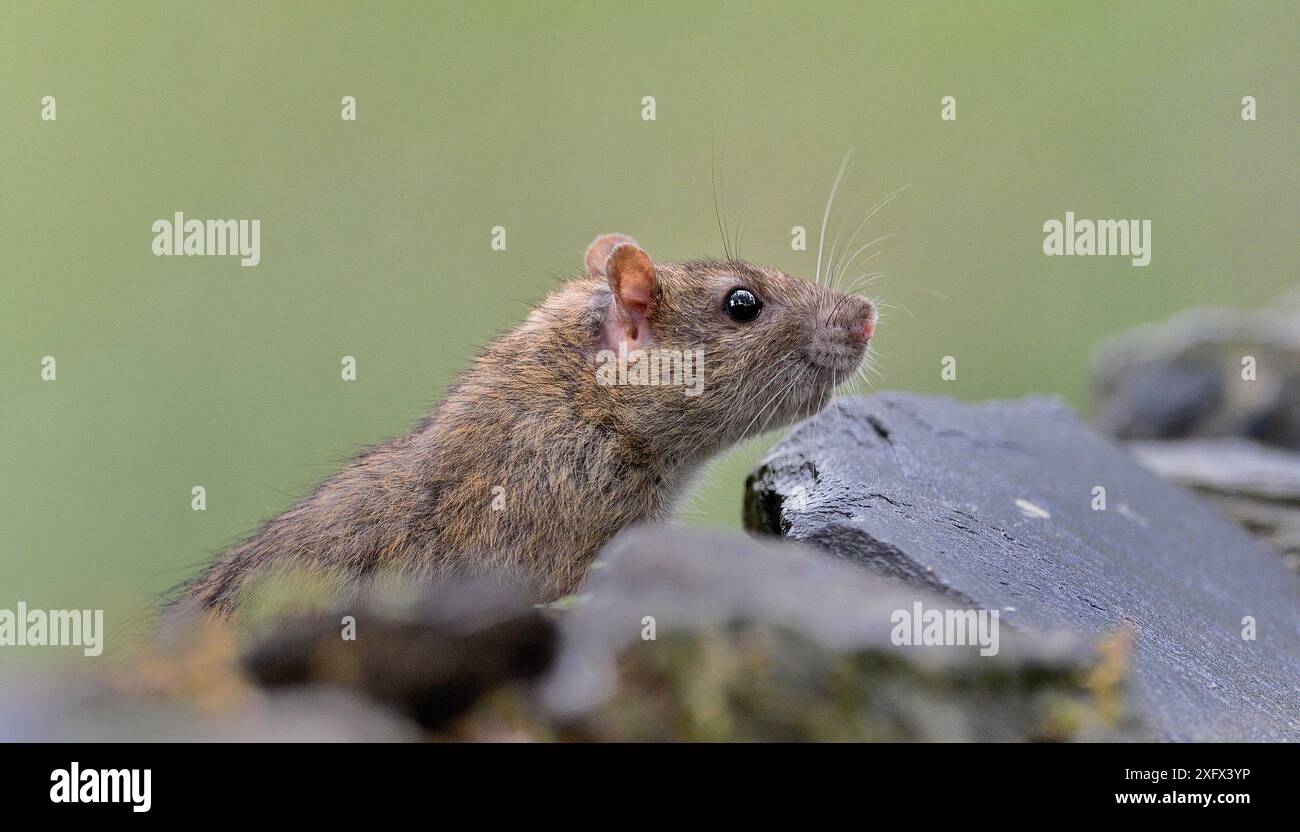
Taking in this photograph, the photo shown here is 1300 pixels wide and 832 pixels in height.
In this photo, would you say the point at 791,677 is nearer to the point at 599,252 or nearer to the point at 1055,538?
the point at 1055,538

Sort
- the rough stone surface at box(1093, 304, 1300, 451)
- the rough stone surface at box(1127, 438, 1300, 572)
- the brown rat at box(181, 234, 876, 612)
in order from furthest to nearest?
the rough stone surface at box(1093, 304, 1300, 451)
the rough stone surface at box(1127, 438, 1300, 572)
the brown rat at box(181, 234, 876, 612)

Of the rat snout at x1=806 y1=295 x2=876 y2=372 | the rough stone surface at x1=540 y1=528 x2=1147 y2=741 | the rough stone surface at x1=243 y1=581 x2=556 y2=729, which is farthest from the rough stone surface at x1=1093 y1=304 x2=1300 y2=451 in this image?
the rough stone surface at x1=243 y1=581 x2=556 y2=729

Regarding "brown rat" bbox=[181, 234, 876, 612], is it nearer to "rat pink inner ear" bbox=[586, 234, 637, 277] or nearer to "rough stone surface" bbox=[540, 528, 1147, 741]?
"rat pink inner ear" bbox=[586, 234, 637, 277]

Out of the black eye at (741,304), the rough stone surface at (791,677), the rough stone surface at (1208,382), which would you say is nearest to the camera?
the rough stone surface at (791,677)

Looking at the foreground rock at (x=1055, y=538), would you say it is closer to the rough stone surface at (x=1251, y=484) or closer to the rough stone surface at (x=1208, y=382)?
the rough stone surface at (x=1251, y=484)

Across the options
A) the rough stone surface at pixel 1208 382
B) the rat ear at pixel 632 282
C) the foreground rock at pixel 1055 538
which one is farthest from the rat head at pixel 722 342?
the rough stone surface at pixel 1208 382

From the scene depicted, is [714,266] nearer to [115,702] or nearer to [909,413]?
[909,413]
